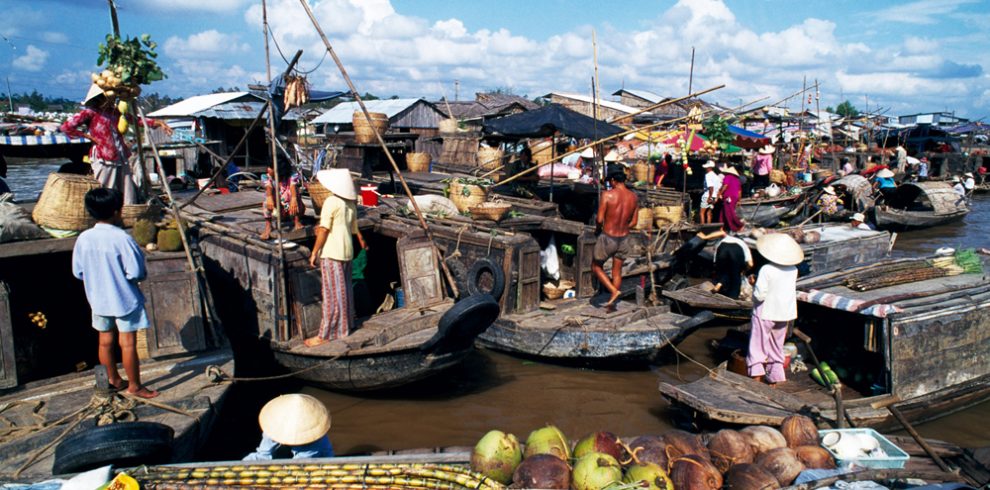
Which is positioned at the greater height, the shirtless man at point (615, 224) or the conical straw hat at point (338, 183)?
the conical straw hat at point (338, 183)

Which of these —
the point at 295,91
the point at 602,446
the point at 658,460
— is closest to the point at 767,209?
the point at 295,91

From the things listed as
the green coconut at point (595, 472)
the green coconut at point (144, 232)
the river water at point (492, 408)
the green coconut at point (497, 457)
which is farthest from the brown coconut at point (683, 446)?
the green coconut at point (144, 232)

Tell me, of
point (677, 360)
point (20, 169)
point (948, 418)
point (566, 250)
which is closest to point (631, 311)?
point (677, 360)

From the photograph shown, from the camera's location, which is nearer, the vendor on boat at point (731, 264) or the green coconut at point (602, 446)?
the green coconut at point (602, 446)

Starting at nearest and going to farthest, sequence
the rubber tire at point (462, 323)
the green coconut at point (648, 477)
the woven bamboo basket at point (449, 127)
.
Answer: the green coconut at point (648, 477) → the rubber tire at point (462, 323) → the woven bamboo basket at point (449, 127)

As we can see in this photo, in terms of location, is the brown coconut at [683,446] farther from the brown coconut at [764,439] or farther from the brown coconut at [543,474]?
the brown coconut at [543,474]

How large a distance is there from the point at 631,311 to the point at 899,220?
14632mm

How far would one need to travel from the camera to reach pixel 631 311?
782cm

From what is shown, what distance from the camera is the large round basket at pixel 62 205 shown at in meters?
5.89

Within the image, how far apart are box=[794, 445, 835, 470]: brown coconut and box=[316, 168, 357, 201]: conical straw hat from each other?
4.50 m

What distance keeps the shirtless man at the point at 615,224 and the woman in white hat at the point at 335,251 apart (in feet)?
10.5

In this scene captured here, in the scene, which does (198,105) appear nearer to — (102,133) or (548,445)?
(102,133)

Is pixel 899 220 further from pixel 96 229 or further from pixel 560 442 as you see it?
pixel 96 229

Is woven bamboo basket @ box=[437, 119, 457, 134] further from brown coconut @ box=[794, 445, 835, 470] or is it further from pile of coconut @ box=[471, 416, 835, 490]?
brown coconut @ box=[794, 445, 835, 470]
